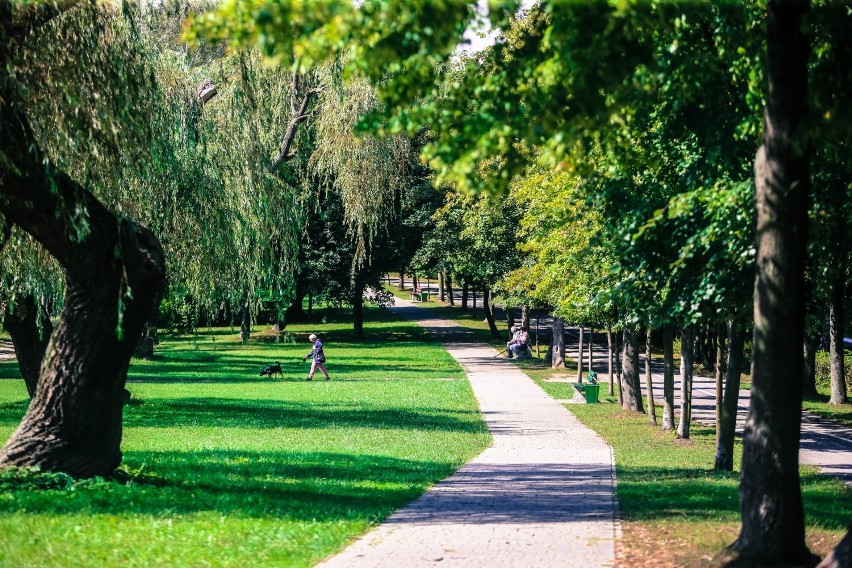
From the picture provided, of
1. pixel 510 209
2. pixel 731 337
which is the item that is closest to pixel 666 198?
pixel 731 337

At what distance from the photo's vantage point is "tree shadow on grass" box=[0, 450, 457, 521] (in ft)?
32.6

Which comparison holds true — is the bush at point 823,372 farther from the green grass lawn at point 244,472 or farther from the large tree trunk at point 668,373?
the large tree trunk at point 668,373

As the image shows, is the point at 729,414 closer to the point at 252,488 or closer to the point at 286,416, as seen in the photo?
the point at 252,488

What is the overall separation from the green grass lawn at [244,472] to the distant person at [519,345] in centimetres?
1261

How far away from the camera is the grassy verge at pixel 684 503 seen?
30.0 ft

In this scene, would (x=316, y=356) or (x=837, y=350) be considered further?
(x=316, y=356)

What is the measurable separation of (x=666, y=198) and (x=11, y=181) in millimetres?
7838

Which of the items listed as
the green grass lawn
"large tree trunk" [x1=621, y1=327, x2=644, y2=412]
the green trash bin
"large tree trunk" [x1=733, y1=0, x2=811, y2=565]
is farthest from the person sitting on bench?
"large tree trunk" [x1=733, y1=0, x2=811, y2=565]

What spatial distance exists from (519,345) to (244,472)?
3616cm

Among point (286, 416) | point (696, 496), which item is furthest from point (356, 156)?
point (696, 496)

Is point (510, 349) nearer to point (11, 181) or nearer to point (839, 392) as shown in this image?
point (839, 392)

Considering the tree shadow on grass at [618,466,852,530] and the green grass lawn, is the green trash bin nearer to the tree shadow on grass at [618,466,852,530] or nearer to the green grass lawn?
the green grass lawn

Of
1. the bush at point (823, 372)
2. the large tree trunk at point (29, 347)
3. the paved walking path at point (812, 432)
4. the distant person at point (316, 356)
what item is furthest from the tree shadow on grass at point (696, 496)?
the bush at point (823, 372)

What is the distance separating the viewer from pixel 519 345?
49.2m
